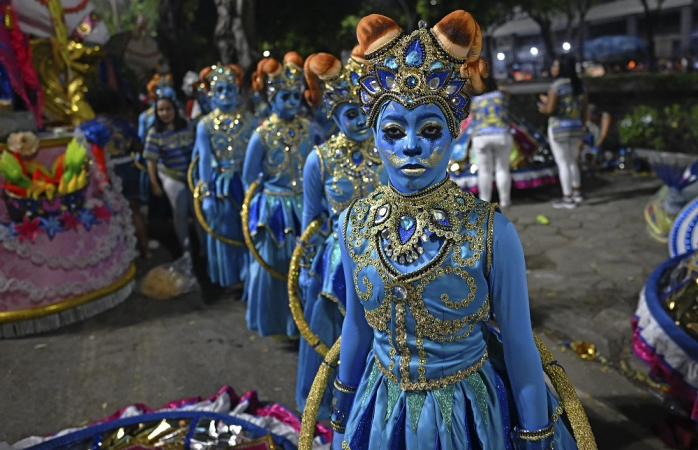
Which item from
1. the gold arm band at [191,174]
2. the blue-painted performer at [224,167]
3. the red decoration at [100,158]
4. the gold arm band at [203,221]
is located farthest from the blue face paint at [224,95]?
the red decoration at [100,158]

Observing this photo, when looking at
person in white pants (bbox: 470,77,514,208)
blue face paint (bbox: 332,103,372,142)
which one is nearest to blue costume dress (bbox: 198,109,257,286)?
blue face paint (bbox: 332,103,372,142)

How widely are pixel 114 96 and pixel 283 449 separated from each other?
503cm

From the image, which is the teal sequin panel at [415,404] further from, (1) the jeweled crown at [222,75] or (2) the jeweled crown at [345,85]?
(1) the jeweled crown at [222,75]

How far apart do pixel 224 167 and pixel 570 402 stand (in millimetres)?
4306

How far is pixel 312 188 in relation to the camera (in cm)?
332

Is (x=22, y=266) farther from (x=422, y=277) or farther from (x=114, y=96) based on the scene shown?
(x=422, y=277)

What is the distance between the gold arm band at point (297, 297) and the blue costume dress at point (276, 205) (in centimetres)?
104

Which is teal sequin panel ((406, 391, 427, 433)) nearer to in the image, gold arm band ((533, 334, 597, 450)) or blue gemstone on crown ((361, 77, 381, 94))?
gold arm band ((533, 334, 597, 450))

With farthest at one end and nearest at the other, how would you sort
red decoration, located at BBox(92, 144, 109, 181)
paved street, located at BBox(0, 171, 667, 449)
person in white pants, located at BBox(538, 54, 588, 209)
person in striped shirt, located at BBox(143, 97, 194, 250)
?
person in white pants, located at BBox(538, 54, 588, 209) < person in striped shirt, located at BBox(143, 97, 194, 250) < red decoration, located at BBox(92, 144, 109, 181) < paved street, located at BBox(0, 171, 667, 449)

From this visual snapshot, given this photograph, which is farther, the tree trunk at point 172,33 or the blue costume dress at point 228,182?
the tree trunk at point 172,33

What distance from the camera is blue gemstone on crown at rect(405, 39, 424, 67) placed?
165 centimetres

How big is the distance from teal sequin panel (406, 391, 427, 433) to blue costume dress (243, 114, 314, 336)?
8.50 ft

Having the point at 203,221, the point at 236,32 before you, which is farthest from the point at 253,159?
the point at 236,32

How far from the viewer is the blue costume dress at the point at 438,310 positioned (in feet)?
5.56
